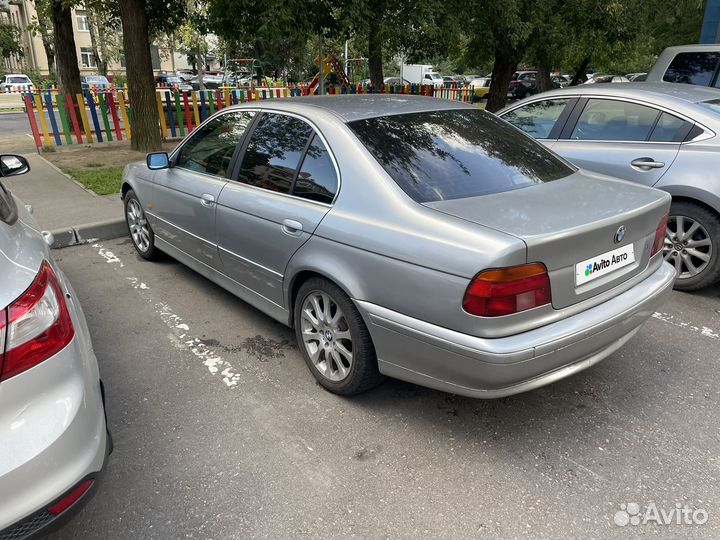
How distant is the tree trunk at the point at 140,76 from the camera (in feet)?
31.1

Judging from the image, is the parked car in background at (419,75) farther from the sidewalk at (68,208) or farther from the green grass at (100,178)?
the sidewalk at (68,208)

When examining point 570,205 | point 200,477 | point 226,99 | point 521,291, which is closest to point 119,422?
point 200,477

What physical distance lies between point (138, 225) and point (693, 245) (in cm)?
491

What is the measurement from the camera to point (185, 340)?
3850 millimetres

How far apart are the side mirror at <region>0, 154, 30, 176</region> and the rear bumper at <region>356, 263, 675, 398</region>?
8.83 feet

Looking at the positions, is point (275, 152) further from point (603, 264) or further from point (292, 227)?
point (603, 264)

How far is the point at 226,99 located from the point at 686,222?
10885 millimetres

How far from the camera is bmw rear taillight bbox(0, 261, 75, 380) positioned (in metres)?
1.70

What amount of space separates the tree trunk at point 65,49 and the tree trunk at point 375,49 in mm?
7003

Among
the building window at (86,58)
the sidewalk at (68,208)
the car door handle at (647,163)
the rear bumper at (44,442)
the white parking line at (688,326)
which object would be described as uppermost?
the building window at (86,58)

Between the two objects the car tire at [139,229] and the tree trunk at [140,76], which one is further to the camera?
the tree trunk at [140,76]

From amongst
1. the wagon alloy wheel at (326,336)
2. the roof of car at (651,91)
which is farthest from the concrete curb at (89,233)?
the roof of car at (651,91)

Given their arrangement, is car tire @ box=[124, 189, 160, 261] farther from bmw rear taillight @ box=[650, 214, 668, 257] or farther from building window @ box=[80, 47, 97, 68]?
building window @ box=[80, 47, 97, 68]

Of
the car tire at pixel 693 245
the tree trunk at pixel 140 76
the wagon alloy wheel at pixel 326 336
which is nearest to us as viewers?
the wagon alloy wheel at pixel 326 336
